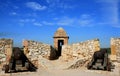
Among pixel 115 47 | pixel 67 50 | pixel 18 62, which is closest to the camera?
pixel 18 62

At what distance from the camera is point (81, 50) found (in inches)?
562

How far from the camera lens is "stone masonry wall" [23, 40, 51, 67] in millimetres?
14297

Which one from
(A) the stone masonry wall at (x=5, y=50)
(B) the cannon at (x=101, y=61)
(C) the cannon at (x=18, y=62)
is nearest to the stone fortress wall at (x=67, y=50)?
(A) the stone masonry wall at (x=5, y=50)

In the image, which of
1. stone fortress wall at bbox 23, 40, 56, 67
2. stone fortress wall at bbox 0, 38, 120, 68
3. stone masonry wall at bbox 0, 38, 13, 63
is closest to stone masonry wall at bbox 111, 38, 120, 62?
stone fortress wall at bbox 0, 38, 120, 68

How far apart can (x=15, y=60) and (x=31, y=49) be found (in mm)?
3063

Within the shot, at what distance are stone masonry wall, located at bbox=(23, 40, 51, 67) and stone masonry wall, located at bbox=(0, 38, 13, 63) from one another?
1289 mm

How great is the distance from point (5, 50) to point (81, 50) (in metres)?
5.16

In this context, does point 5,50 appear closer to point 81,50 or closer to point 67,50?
point 67,50

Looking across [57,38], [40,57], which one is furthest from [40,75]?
[57,38]

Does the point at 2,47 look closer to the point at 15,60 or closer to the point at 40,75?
the point at 15,60

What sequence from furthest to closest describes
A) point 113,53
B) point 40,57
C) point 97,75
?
point 40,57 → point 113,53 → point 97,75

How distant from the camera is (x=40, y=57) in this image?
14.3 m

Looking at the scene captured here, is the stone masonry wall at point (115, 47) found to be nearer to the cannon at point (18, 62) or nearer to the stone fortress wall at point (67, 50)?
the stone fortress wall at point (67, 50)

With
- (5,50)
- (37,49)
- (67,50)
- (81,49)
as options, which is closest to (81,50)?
(81,49)
